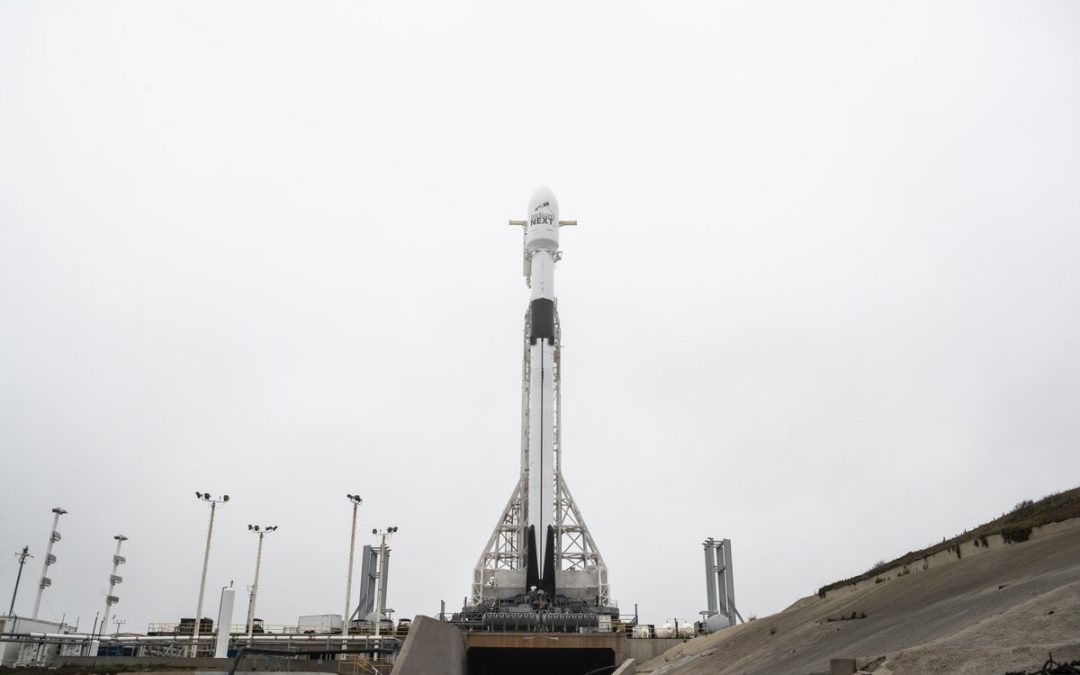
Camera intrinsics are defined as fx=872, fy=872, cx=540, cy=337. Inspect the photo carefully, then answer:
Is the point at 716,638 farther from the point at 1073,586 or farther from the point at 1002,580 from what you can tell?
the point at 1073,586

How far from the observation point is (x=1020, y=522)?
71.6ft

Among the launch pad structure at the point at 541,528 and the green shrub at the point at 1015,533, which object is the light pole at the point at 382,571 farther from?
the green shrub at the point at 1015,533

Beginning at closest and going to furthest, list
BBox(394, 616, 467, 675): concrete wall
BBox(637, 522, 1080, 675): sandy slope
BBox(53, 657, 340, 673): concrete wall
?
1. BBox(637, 522, 1080, 675): sandy slope
2. BBox(53, 657, 340, 673): concrete wall
3. BBox(394, 616, 467, 675): concrete wall

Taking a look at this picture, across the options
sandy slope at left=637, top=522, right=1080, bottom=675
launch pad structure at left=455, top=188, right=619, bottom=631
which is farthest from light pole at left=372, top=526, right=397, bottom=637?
sandy slope at left=637, top=522, right=1080, bottom=675

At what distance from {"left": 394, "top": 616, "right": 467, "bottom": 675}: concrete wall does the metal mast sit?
48.6 feet

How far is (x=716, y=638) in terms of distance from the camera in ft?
116

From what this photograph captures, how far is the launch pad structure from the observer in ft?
168

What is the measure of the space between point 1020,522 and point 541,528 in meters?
33.7

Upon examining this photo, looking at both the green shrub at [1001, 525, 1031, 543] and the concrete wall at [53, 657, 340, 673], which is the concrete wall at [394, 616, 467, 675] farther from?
the green shrub at [1001, 525, 1031, 543]

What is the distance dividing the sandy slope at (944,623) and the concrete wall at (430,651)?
9.03 meters

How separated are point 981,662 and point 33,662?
1178 inches

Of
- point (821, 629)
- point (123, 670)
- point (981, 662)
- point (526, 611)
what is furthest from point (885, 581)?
point (526, 611)

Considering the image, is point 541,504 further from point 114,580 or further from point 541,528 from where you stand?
point 114,580

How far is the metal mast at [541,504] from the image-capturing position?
53406 millimetres
